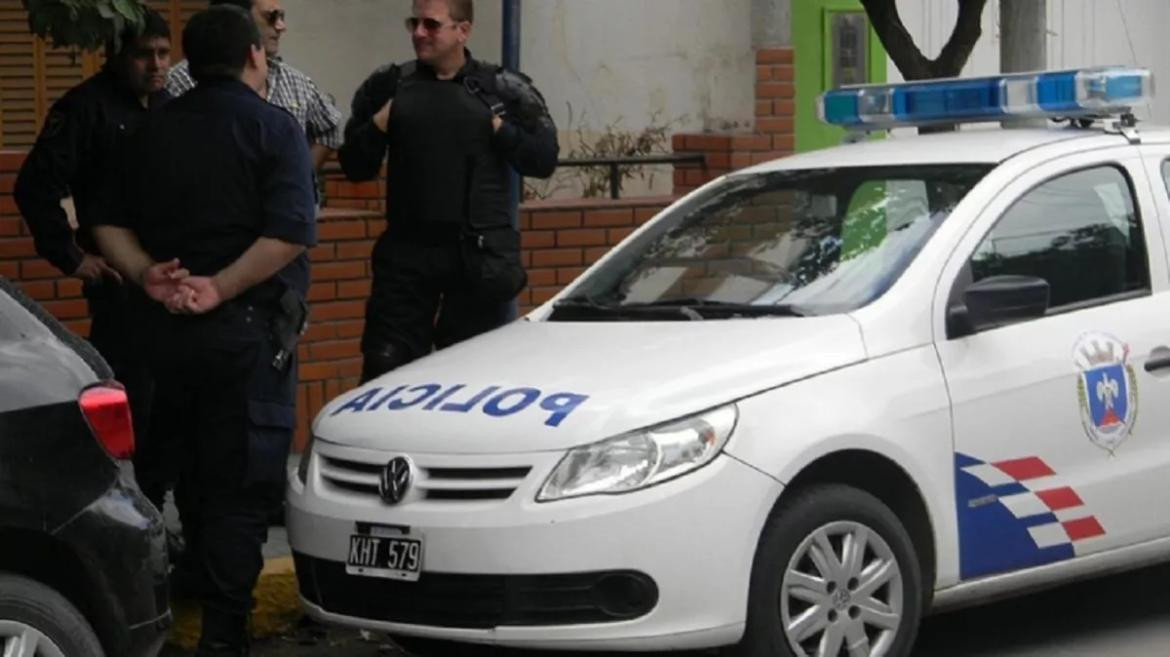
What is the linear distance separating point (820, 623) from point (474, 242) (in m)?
2.26

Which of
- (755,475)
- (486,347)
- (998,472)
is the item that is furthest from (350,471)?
(998,472)

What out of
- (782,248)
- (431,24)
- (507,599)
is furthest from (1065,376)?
(431,24)

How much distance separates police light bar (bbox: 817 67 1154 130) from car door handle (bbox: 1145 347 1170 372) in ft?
2.68

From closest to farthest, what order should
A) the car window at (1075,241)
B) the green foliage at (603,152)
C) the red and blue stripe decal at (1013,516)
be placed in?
1. the red and blue stripe decal at (1013,516)
2. the car window at (1075,241)
3. the green foliage at (603,152)

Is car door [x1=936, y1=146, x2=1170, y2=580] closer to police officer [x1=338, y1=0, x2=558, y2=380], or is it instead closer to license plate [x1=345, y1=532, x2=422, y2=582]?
license plate [x1=345, y1=532, x2=422, y2=582]

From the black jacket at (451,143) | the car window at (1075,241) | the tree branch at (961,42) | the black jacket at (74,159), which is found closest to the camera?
the car window at (1075,241)

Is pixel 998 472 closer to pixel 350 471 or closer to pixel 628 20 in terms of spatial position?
pixel 350 471

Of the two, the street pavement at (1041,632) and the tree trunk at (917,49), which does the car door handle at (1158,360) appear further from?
the tree trunk at (917,49)

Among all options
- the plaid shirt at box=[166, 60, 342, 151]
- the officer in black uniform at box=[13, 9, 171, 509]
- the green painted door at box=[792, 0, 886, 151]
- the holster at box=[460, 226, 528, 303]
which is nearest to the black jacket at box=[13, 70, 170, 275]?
the officer in black uniform at box=[13, 9, 171, 509]

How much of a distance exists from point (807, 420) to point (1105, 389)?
1.17m

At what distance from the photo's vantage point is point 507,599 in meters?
6.17

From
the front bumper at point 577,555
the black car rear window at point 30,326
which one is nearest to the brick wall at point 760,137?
the front bumper at point 577,555

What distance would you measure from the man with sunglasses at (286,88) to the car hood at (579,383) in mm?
1459

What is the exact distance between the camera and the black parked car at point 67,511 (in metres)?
5.34
